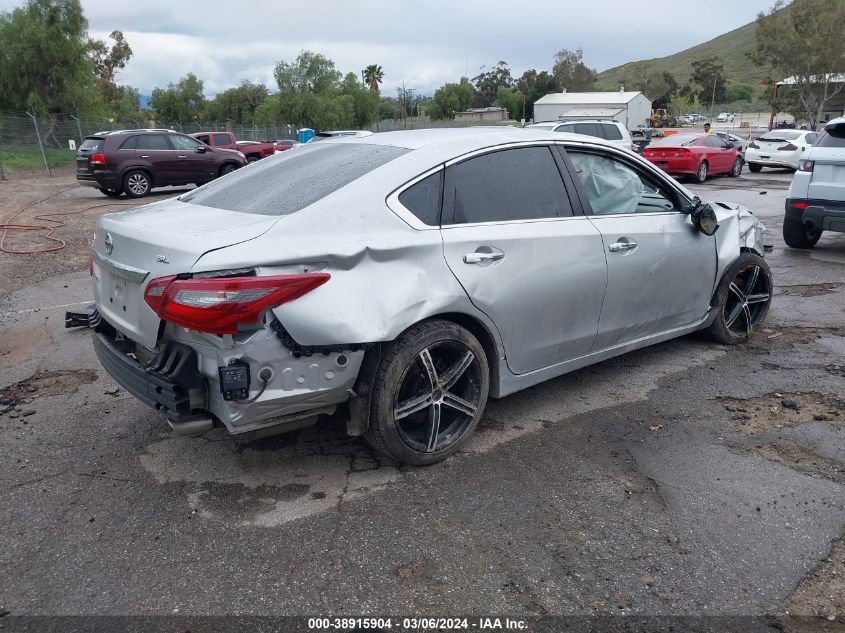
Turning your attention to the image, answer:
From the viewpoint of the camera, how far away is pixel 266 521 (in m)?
3.09

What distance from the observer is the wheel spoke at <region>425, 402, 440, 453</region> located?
3.50 meters

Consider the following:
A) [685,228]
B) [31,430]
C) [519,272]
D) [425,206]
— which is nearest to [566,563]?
[519,272]

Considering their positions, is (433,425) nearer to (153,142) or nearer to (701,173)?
(153,142)

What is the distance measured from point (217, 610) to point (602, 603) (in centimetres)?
142

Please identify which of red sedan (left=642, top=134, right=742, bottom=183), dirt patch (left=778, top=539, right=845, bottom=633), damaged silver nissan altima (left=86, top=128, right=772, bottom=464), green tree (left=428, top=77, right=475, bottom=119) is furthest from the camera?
green tree (left=428, top=77, right=475, bottom=119)

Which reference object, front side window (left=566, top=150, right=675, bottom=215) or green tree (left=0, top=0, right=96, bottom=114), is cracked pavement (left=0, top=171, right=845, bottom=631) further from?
green tree (left=0, top=0, right=96, bottom=114)

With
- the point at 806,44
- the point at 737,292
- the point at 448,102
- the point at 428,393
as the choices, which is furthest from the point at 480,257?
the point at 448,102

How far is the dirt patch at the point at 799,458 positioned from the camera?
3488mm

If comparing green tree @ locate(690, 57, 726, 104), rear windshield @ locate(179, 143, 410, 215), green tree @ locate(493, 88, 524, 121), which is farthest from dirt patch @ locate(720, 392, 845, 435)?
green tree @ locate(690, 57, 726, 104)

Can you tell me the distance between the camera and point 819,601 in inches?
101

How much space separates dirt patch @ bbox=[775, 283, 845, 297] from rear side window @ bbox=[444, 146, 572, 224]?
427 centimetres

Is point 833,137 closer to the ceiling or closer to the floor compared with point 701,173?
closer to the ceiling

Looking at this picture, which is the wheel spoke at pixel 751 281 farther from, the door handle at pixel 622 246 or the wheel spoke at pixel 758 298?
the door handle at pixel 622 246

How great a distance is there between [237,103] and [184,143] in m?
52.8
